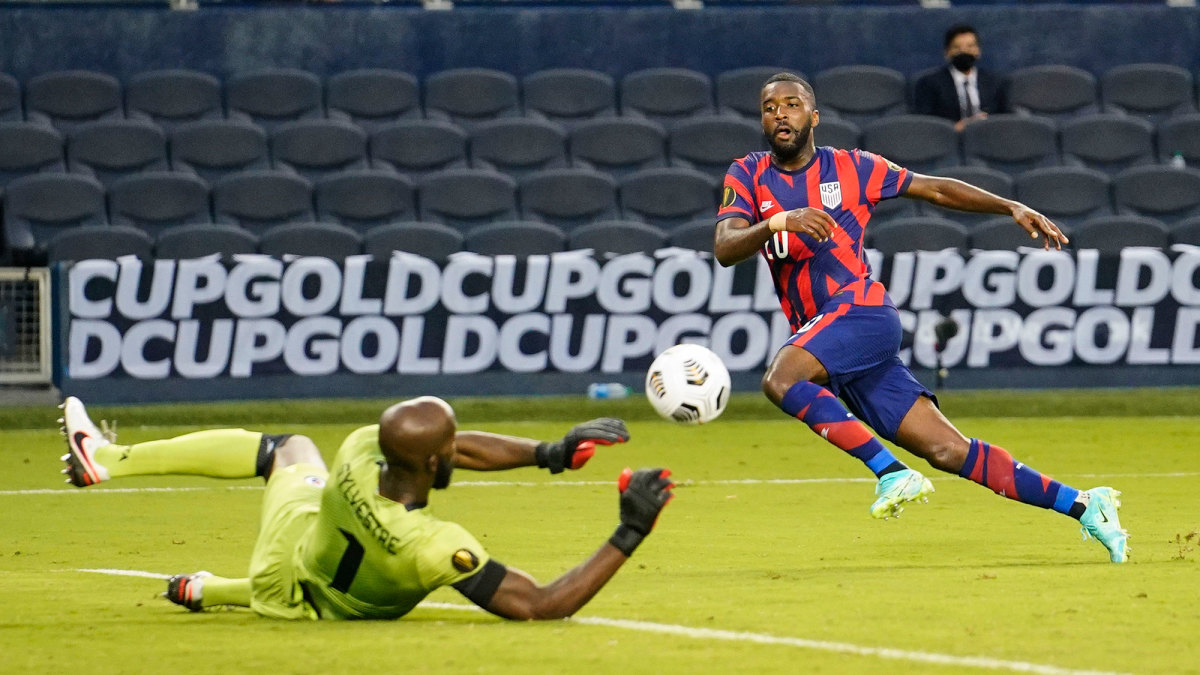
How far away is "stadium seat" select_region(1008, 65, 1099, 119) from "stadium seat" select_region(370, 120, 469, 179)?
5.39 m

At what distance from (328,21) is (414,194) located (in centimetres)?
314

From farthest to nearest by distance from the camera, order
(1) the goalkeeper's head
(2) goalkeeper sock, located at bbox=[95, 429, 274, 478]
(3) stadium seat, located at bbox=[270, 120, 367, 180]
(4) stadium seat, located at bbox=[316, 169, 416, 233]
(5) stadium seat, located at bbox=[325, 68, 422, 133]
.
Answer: (5) stadium seat, located at bbox=[325, 68, 422, 133] → (3) stadium seat, located at bbox=[270, 120, 367, 180] → (4) stadium seat, located at bbox=[316, 169, 416, 233] → (2) goalkeeper sock, located at bbox=[95, 429, 274, 478] → (1) the goalkeeper's head

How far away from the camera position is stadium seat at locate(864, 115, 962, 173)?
52.1ft

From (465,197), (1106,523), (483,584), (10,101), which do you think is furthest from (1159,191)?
(483,584)

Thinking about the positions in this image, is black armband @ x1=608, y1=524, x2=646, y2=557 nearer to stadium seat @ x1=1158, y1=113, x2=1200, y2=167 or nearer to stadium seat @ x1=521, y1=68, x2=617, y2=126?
stadium seat @ x1=521, y1=68, x2=617, y2=126

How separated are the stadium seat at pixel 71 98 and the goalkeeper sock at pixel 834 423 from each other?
10.6 m

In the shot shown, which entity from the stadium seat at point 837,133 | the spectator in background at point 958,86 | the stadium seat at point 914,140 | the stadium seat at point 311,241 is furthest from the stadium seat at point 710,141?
the stadium seat at point 311,241

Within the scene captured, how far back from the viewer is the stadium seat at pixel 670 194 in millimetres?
15188

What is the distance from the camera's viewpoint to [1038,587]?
20.3 ft

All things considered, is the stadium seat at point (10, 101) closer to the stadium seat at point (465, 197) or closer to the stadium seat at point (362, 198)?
the stadium seat at point (362, 198)

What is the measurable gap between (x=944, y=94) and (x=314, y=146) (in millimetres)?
5825

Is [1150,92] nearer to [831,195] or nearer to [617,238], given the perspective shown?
[617,238]

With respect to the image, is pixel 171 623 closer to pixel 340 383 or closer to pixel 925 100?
pixel 340 383

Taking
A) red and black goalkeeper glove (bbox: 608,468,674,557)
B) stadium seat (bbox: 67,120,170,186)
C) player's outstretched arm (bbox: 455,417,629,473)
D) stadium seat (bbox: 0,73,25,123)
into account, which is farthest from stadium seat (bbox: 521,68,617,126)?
red and black goalkeeper glove (bbox: 608,468,674,557)
